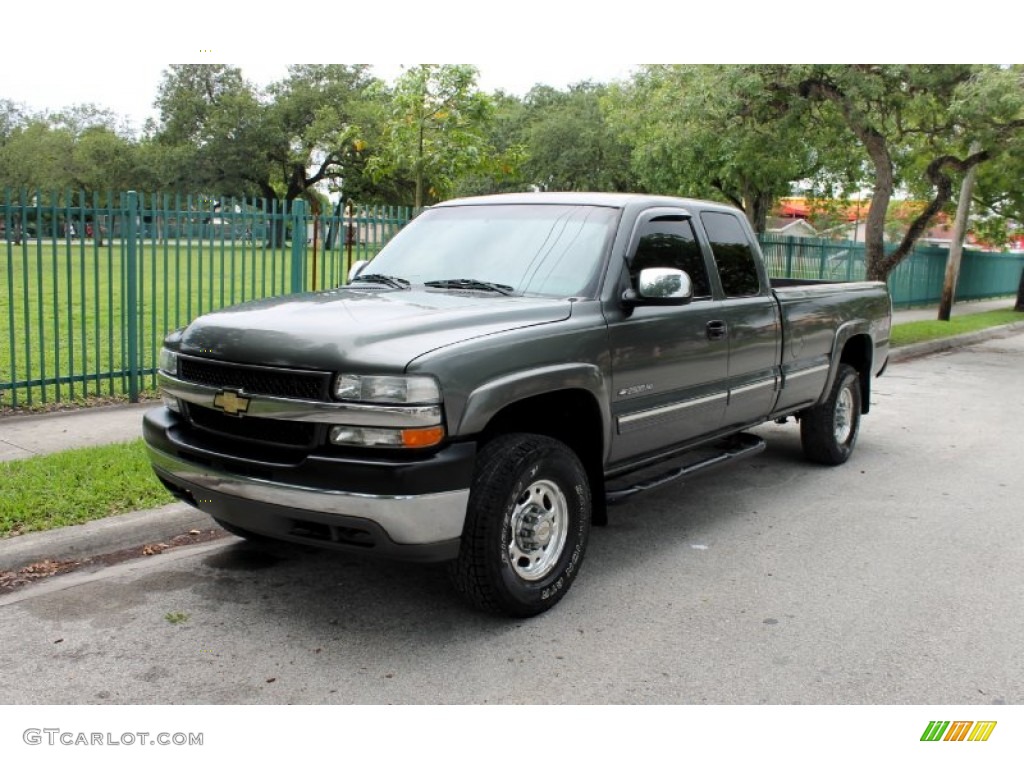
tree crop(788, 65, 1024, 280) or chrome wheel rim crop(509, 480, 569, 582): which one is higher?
tree crop(788, 65, 1024, 280)

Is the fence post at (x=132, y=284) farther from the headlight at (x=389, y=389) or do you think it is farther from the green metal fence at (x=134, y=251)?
the headlight at (x=389, y=389)

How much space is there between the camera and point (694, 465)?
222 inches

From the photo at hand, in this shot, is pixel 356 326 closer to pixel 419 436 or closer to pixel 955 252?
pixel 419 436

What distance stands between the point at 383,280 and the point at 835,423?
4.06m

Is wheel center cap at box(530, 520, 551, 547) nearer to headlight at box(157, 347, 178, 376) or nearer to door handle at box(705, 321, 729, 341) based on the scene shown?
door handle at box(705, 321, 729, 341)

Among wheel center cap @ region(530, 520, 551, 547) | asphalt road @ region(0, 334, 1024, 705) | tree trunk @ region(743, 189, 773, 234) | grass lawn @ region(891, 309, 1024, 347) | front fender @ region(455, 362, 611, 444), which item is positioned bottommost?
asphalt road @ region(0, 334, 1024, 705)

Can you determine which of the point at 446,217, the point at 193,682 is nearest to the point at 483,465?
the point at 193,682

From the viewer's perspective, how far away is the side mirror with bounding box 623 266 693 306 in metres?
4.74

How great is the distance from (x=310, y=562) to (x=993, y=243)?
97.3 ft

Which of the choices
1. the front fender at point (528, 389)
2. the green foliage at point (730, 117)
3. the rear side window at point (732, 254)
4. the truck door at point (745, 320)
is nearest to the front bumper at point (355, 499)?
the front fender at point (528, 389)

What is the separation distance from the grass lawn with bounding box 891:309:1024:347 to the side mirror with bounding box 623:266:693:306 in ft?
42.0

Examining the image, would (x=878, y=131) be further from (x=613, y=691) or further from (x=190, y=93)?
(x=190, y=93)

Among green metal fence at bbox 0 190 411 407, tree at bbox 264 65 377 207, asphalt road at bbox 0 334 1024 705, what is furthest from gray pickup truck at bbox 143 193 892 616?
tree at bbox 264 65 377 207
